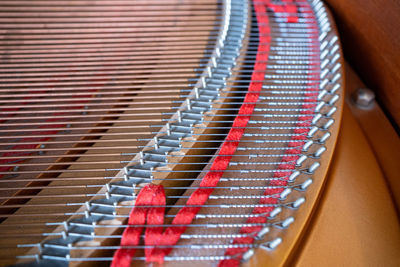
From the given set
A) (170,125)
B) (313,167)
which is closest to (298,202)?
(313,167)

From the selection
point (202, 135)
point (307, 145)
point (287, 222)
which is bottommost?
point (287, 222)

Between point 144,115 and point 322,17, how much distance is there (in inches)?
38.6

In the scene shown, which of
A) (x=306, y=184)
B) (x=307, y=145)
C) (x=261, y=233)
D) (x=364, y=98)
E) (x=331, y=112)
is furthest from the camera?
(x=364, y=98)

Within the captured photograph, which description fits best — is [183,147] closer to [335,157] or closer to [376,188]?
[335,157]

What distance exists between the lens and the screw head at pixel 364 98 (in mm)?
1535

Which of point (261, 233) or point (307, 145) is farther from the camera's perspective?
point (307, 145)

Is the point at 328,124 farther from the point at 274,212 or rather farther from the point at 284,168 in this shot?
the point at 274,212

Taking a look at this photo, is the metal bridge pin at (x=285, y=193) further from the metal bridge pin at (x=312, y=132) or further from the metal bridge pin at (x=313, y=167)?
the metal bridge pin at (x=312, y=132)

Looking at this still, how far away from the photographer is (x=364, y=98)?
154 centimetres

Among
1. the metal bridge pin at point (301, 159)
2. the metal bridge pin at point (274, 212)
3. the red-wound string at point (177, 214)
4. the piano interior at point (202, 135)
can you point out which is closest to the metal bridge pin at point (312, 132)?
the piano interior at point (202, 135)

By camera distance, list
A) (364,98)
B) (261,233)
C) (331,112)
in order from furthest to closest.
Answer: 1. (364,98)
2. (331,112)
3. (261,233)

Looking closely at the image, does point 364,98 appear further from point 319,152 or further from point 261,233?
point 261,233

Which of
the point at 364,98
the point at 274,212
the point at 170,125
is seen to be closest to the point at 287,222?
the point at 274,212

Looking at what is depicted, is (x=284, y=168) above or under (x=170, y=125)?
under
